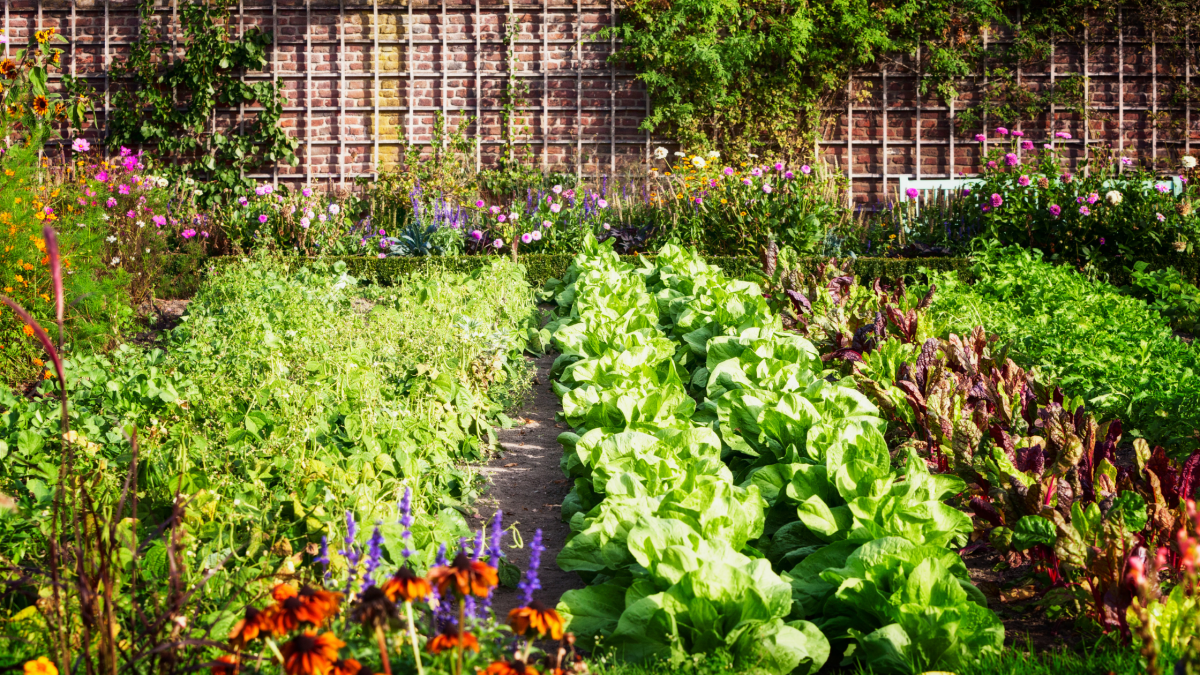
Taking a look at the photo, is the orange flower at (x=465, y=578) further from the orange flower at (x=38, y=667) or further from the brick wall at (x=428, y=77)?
the brick wall at (x=428, y=77)

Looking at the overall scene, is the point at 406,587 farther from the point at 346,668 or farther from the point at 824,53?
the point at 824,53

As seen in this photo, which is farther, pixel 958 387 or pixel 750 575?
pixel 958 387

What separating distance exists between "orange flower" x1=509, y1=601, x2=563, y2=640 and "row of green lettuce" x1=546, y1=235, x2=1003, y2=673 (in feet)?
2.18

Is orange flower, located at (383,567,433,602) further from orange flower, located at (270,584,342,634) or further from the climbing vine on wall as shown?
the climbing vine on wall

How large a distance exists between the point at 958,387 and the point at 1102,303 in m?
2.92

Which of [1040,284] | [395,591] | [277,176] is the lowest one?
[395,591]

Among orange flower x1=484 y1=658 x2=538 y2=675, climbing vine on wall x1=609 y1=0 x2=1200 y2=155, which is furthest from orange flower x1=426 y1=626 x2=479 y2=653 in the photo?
climbing vine on wall x1=609 y1=0 x2=1200 y2=155

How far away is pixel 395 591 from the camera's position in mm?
1253

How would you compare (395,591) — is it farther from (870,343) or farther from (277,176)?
(277,176)

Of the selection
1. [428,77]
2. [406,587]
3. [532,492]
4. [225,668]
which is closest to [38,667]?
[225,668]

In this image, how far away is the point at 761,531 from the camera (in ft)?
7.70

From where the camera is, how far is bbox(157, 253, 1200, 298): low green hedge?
783 centimetres

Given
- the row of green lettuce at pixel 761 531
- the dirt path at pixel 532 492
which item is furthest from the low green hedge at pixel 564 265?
the row of green lettuce at pixel 761 531

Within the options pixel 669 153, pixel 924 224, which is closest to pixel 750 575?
pixel 924 224
